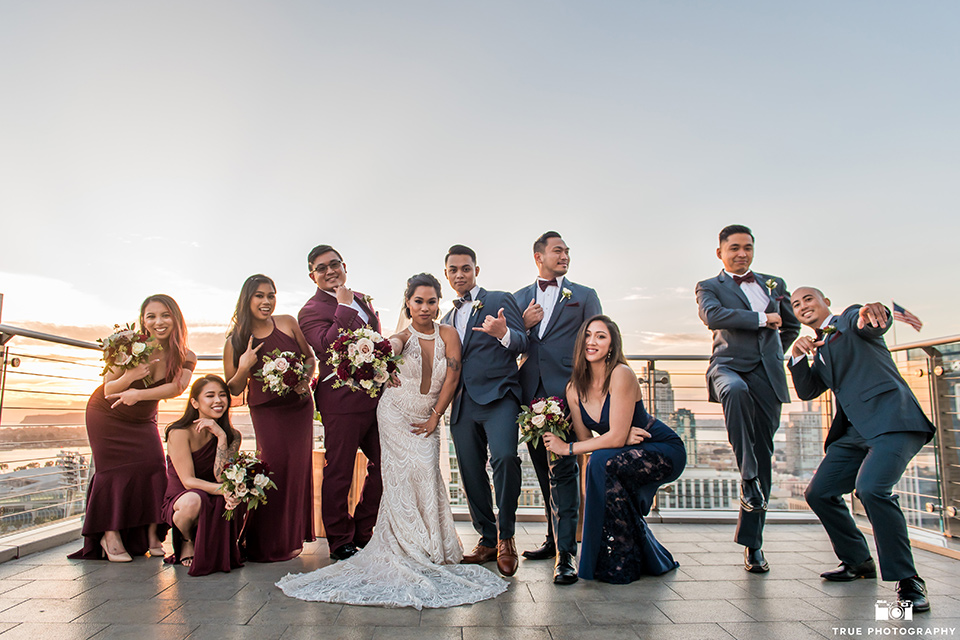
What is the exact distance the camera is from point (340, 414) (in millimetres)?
4188

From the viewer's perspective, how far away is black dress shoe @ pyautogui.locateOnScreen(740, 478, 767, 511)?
3.85 metres

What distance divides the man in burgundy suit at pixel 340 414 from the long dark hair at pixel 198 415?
67cm

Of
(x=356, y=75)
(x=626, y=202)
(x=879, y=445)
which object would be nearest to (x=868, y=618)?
(x=879, y=445)

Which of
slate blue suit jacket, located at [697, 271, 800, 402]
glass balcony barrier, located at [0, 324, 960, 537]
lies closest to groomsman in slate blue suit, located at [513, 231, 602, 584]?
glass balcony barrier, located at [0, 324, 960, 537]

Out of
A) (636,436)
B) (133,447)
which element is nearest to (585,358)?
(636,436)

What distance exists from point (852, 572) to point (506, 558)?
224 cm

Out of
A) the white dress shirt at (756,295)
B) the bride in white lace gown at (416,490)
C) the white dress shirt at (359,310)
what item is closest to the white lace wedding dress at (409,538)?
the bride in white lace gown at (416,490)

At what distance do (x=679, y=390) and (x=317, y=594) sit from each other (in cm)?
428

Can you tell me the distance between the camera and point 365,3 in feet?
23.5

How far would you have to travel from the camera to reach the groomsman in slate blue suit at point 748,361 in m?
3.89

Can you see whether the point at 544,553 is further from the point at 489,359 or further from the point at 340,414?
the point at 340,414

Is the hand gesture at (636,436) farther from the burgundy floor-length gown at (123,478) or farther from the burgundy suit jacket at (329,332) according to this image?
the burgundy floor-length gown at (123,478)

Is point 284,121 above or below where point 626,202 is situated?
above

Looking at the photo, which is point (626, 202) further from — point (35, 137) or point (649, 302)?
point (35, 137)
